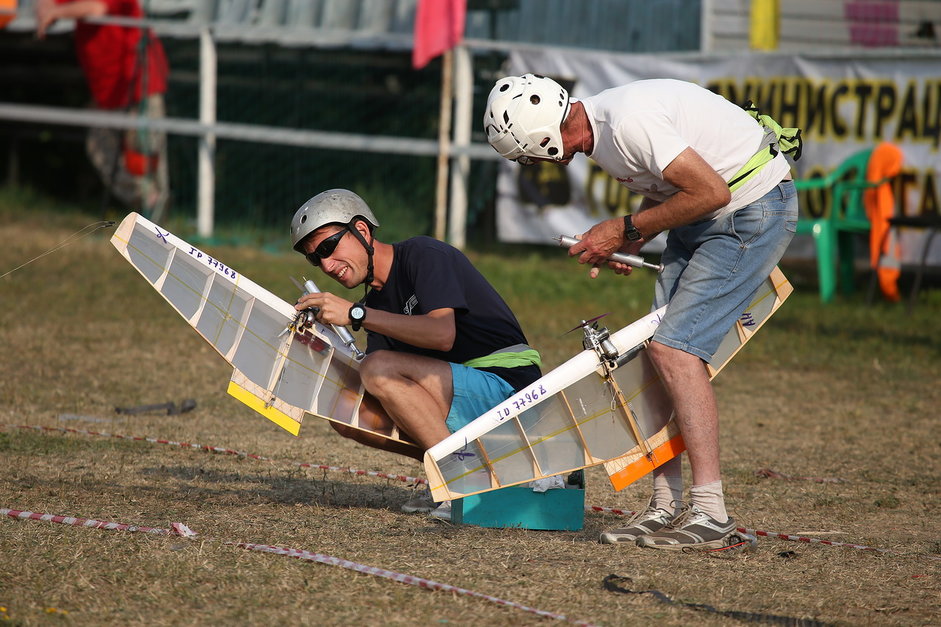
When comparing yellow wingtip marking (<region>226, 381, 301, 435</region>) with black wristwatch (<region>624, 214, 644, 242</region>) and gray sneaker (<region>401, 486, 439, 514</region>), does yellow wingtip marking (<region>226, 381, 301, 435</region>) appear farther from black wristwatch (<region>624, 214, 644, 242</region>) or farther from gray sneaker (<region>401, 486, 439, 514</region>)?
black wristwatch (<region>624, 214, 644, 242</region>)

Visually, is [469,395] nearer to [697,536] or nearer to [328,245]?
[328,245]

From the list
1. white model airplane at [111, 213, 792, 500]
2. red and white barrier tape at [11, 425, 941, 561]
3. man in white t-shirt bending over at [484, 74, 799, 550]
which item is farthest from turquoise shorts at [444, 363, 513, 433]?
red and white barrier tape at [11, 425, 941, 561]

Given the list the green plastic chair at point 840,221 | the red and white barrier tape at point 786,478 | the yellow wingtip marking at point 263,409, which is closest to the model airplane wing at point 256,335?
the yellow wingtip marking at point 263,409

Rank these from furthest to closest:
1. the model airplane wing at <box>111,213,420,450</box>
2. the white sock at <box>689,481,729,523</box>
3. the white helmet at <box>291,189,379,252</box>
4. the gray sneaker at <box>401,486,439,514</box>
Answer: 1. the gray sneaker at <box>401,486,439,514</box>
2. the model airplane wing at <box>111,213,420,450</box>
3. the white helmet at <box>291,189,379,252</box>
4. the white sock at <box>689,481,729,523</box>

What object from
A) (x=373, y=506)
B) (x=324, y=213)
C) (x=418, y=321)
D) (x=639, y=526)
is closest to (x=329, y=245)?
(x=324, y=213)

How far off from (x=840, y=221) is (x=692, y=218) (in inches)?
341

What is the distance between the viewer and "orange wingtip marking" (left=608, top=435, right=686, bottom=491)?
502 cm

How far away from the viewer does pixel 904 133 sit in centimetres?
1265

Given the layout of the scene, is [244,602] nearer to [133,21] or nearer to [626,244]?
[626,244]

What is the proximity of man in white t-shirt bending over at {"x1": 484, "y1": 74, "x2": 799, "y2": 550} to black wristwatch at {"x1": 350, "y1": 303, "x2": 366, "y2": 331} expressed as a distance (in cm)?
83

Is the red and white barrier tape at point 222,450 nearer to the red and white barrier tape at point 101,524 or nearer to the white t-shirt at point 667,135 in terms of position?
the red and white barrier tape at point 101,524

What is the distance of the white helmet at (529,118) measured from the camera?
4.71 metres

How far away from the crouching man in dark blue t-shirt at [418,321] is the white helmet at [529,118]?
633mm

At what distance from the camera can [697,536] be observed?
189 inches
